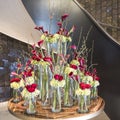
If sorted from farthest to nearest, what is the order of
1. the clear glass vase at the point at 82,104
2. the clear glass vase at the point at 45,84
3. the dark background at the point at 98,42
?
the dark background at the point at 98,42 → the clear glass vase at the point at 45,84 → the clear glass vase at the point at 82,104

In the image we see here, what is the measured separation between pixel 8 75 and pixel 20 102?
7.88 feet

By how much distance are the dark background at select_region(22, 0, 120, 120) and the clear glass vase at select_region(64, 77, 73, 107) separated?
3.92ft

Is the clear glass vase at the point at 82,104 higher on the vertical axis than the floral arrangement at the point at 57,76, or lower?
lower

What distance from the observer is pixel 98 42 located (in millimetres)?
3402

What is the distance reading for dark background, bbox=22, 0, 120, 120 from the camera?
3.02 meters

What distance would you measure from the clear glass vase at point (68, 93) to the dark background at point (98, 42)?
1193 mm

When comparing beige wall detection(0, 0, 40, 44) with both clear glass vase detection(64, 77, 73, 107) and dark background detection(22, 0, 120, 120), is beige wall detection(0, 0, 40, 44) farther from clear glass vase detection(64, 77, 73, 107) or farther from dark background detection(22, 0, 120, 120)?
clear glass vase detection(64, 77, 73, 107)

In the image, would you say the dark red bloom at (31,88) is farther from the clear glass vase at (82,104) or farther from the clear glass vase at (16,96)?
the clear glass vase at (16,96)

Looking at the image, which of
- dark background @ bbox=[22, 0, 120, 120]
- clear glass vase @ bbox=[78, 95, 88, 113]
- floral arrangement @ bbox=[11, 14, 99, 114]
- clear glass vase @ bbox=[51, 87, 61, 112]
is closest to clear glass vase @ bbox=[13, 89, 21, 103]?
floral arrangement @ bbox=[11, 14, 99, 114]

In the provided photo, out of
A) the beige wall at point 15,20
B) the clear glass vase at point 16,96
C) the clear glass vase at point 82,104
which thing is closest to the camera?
the clear glass vase at point 82,104

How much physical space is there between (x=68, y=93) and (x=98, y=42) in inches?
65.4

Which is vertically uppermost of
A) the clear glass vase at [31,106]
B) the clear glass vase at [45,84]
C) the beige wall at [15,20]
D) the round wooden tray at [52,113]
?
the beige wall at [15,20]

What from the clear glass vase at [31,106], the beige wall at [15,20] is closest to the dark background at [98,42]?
the beige wall at [15,20]

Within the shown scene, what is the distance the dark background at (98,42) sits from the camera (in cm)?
302
